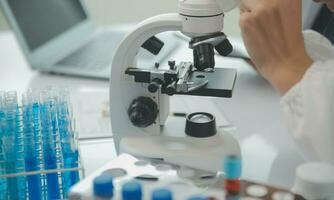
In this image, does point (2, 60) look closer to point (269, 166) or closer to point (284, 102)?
point (269, 166)

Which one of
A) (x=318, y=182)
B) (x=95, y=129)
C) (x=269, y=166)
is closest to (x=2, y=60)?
(x=95, y=129)

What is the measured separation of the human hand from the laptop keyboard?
2.48 feet

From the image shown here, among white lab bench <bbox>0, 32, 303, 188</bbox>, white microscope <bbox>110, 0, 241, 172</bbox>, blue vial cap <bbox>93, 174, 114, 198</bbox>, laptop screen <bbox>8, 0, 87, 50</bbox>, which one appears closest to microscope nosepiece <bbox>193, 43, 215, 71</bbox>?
white microscope <bbox>110, 0, 241, 172</bbox>

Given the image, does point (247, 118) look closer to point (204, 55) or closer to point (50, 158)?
point (204, 55)

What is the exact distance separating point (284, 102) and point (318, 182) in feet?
0.65

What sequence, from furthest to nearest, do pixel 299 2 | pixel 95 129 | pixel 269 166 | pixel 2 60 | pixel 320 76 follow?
pixel 2 60 → pixel 95 129 → pixel 269 166 → pixel 299 2 → pixel 320 76

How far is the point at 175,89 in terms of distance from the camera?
108cm

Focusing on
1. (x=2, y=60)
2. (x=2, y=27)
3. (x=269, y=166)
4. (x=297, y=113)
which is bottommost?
(x=269, y=166)

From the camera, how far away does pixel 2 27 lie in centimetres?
257

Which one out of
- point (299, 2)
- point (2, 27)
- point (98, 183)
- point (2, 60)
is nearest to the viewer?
point (98, 183)

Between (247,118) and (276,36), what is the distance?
438 millimetres

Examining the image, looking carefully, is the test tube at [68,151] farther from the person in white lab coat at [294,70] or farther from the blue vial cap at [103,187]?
the person in white lab coat at [294,70]

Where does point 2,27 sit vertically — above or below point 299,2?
above

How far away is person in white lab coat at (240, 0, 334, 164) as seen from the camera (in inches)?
37.1
